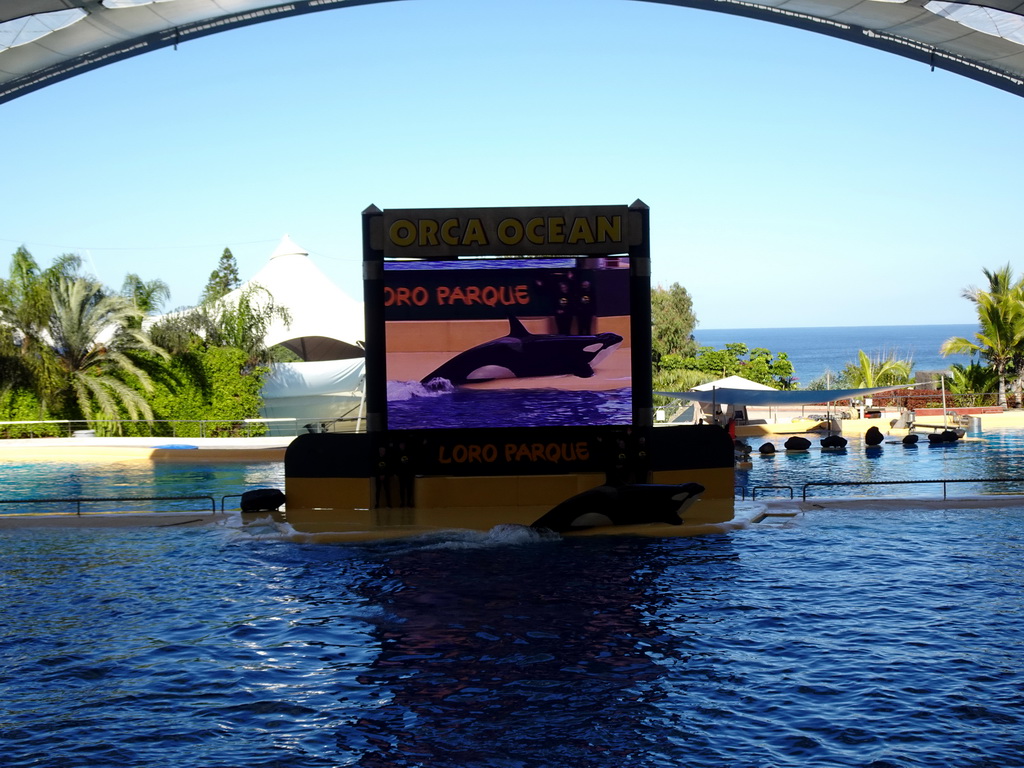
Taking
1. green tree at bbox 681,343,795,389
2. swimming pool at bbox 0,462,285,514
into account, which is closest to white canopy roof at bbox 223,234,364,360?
swimming pool at bbox 0,462,285,514

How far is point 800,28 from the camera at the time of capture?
28.6 meters

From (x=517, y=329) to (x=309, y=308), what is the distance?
34.2m

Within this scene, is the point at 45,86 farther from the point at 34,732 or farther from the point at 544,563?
the point at 34,732

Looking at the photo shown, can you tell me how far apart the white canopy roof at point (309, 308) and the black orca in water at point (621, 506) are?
30922mm

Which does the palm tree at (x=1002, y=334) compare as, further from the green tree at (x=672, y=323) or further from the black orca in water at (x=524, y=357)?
the black orca in water at (x=524, y=357)

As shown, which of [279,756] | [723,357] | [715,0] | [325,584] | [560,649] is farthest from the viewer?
[723,357]

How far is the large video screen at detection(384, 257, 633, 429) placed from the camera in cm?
1834

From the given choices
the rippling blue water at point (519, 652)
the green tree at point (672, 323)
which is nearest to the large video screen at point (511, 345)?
the rippling blue water at point (519, 652)

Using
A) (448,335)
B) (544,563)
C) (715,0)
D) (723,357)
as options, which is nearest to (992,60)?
(715,0)

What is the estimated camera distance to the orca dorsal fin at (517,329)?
18344mm

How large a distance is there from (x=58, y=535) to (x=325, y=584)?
23.1ft

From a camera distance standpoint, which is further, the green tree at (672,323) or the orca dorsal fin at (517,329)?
the green tree at (672,323)

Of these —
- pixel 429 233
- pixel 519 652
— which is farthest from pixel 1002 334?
pixel 519 652

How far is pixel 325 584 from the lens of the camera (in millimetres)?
14914
